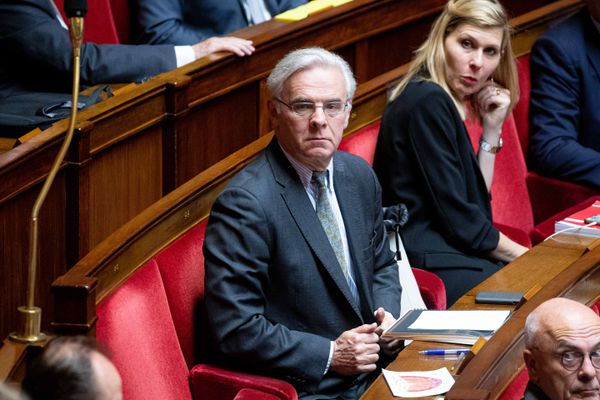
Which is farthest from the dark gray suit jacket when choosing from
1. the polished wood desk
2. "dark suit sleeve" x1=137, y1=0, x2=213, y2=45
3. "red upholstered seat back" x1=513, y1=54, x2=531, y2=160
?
"red upholstered seat back" x1=513, y1=54, x2=531, y2=160

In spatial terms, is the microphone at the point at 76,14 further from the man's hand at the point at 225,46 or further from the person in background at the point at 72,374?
the man's hand at the point at 225,46

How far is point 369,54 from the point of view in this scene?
9.72 ft

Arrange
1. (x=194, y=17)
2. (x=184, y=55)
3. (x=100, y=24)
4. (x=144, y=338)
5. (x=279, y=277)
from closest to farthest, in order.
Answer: (x=144, y=338)
(x=279, y=277)
(x=184, y=55)
(x=100, y=24)
(x=194, y=17)

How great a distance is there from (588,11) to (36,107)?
1.48 m

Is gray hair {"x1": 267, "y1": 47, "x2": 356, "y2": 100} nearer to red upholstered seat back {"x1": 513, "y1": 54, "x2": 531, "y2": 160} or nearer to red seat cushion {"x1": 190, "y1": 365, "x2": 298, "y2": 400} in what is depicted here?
red seat cushion {"x1": 190, "y1": 365, "x2": 298, "y2": 400}

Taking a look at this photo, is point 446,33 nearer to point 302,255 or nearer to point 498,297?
point 498,297

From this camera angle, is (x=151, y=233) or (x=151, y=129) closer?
(x=151, y=233)

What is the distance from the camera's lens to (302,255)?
71.6 inches

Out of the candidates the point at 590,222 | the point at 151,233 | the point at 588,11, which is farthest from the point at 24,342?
the point at 588,11

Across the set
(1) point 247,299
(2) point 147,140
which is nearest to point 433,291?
(1) point 247,299

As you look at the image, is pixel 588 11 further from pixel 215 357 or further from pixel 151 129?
pixel 215 357

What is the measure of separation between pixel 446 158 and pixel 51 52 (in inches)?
30.9

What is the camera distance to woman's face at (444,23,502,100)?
239 centimetres

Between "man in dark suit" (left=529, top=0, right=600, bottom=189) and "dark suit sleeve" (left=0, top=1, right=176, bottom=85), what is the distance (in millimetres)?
1034
